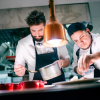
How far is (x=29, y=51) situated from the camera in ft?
6.47

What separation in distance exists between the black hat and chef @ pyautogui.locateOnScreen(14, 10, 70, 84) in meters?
0.33

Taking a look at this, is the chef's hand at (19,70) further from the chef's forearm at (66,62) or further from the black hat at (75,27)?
the black hat at (75,27)

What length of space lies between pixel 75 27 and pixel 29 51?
39.3 inches

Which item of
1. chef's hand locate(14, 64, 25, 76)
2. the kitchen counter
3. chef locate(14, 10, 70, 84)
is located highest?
chef locate(14, 10, 70, 84)

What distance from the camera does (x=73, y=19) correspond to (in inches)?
84.0

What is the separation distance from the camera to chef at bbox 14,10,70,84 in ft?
6.17

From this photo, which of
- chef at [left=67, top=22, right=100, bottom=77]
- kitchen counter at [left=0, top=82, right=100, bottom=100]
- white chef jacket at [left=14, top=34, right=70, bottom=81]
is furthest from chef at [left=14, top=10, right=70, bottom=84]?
kitchen counter at [left=0, top=82, right=100, bottom=100]

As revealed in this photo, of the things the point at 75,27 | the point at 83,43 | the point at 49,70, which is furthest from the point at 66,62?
the point at 75,27

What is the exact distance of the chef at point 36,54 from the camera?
1.88m

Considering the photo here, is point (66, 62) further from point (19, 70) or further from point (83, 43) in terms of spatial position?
point (19, 70)

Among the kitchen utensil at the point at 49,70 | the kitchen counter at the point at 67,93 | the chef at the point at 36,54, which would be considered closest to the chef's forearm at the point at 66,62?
the chef at the point at 36,54

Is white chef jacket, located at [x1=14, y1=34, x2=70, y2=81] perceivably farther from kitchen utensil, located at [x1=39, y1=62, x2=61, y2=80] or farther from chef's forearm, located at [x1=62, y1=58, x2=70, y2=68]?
kitchen utensil, located at [x1=39, y1=62, x2=61, y2=80]

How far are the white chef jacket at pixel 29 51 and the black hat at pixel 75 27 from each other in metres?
0.33

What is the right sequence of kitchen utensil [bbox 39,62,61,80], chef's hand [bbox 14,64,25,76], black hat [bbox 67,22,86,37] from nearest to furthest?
1. kitchen utensil [bbox 39,62,61,80]
2. chef's hand [bbox 14,64,25,76]
3. black hat [bbox 67,22,86,37]
